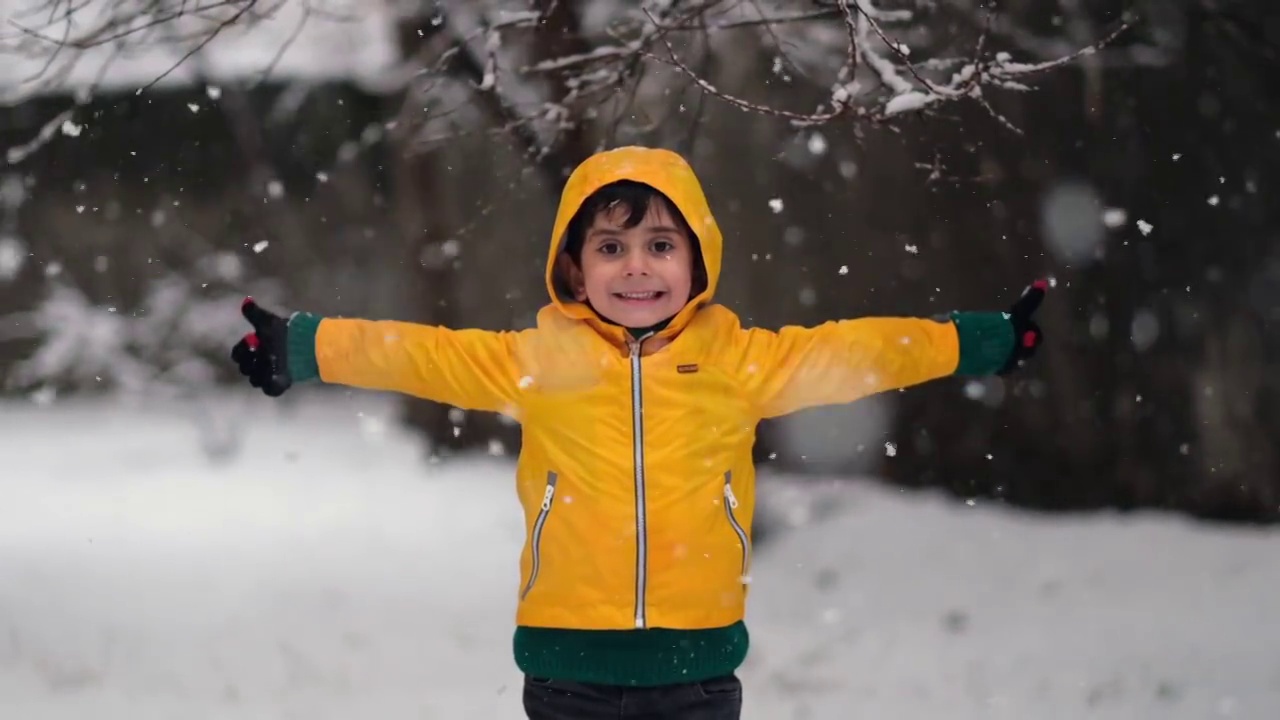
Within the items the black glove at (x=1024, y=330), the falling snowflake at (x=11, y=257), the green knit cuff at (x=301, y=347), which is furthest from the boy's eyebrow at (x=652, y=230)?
the falling snowflake at (x=11, y=257)

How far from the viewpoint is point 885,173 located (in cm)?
688

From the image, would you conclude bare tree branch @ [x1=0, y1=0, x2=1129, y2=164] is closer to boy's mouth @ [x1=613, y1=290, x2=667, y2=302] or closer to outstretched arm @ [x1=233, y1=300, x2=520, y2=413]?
boy's mouth @ [x1=613, y1=290, x2=667, y2=302]

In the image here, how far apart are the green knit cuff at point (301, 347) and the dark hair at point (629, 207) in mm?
684

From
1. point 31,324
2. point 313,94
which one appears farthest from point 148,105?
point 31,324

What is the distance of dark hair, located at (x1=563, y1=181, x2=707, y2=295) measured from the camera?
2.54 metres

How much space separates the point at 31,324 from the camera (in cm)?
889

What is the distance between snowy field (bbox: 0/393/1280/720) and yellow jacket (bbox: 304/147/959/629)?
2233 millimetres

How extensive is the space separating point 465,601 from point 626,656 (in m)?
3.52

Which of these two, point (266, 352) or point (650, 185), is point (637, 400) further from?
point (266, 352)

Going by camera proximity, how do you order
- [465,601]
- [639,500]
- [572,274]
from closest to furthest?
[639,500] → [572,274] → [465,601]

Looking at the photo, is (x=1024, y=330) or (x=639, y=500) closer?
(x=639, y=500)

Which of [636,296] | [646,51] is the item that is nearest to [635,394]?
[636,296]

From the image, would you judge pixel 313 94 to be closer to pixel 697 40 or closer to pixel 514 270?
pixel 514 270

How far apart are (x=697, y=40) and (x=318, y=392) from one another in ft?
16.3
